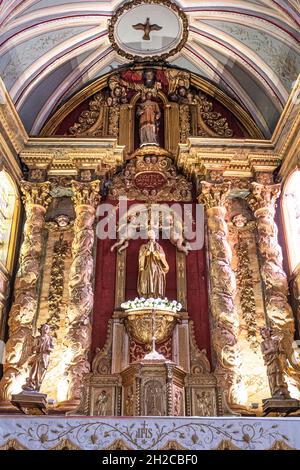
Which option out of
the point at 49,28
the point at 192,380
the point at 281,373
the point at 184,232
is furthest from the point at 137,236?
the point at 49,28

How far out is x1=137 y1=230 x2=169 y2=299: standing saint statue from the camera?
34.4ft

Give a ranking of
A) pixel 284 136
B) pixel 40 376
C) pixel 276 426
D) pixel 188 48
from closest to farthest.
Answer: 1. pixel 276 426
2. pixel 40 376
3. pixel 284 136
4. pixel 188 48

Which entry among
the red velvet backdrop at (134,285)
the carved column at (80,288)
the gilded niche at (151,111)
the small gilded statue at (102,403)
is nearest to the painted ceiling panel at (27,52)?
the gilded niche at (151,111)

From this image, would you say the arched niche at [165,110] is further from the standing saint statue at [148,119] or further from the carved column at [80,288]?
the carved column at [80,288]

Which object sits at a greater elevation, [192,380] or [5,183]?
[5,183]

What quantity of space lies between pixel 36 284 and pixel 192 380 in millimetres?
4040

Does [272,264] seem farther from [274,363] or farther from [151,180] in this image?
[151,180]

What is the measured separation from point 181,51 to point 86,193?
5099 mm

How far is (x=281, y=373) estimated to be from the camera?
28.2 ft

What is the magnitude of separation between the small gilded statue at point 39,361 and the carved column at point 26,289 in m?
0.91

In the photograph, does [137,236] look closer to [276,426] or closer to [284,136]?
[284,136]

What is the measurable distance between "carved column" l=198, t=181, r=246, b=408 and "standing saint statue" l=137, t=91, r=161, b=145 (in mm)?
2095

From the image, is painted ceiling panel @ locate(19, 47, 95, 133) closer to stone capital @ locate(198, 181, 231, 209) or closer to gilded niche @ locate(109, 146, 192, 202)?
gilded niche @ locate(109, 146, 192, 202)

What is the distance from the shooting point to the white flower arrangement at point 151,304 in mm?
10008
